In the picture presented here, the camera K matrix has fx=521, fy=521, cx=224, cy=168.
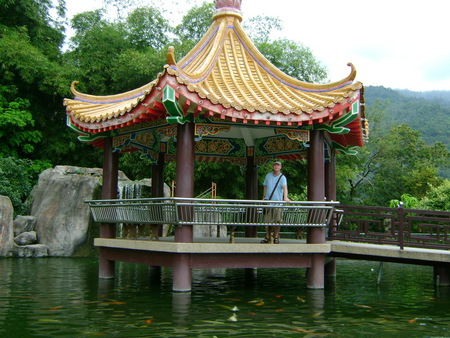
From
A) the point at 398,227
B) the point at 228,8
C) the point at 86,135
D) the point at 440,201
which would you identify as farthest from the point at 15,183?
the point at 440,201

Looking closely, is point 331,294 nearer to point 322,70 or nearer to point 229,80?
point 229,80

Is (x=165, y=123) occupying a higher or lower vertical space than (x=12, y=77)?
lower

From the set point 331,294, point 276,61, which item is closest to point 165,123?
point 331,294

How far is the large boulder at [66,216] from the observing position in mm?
19406

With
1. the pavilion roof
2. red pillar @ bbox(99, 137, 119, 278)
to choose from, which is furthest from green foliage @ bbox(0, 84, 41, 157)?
red pillar @ bbox(99, 137, 119, 278)

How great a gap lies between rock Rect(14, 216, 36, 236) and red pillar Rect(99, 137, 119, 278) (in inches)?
339

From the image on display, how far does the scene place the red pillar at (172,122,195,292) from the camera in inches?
388

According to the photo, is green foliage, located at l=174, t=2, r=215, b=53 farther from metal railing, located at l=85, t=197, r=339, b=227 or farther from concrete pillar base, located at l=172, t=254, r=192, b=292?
concrete pillar base, located at l=172, t=254, r=192, b=292

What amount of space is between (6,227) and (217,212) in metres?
11.1

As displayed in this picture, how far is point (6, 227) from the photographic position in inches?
712

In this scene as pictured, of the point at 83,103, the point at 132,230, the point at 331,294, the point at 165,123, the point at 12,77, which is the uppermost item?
the point at 12,77

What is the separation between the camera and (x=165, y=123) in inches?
428

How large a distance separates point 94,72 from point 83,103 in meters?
16.8

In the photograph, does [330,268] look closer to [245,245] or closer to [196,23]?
[245,245]
